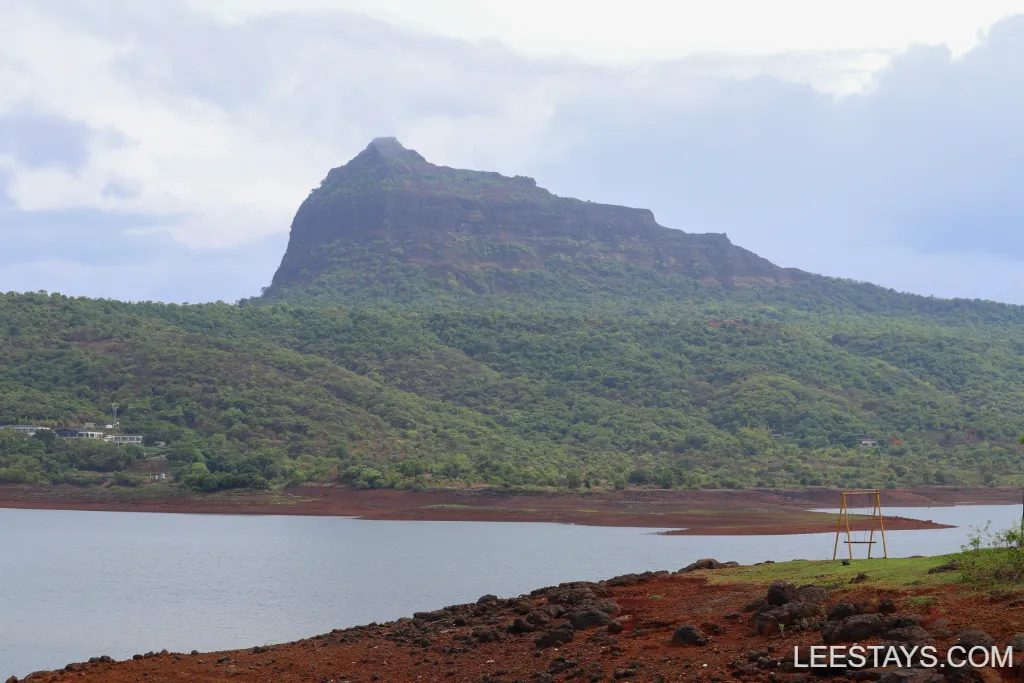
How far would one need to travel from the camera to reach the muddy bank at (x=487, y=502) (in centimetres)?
8069

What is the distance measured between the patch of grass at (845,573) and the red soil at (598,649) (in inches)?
20.5

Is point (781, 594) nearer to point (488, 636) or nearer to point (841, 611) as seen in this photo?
point (841, 611)

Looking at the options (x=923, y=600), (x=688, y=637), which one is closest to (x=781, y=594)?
(x=688, y=637)

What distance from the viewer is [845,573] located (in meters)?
21.2

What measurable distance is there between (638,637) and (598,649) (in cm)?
72

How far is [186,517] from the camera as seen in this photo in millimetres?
81500

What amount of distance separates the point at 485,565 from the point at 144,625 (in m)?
18.4

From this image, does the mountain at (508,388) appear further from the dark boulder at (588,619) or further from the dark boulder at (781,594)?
the dark boulder at (781,594)

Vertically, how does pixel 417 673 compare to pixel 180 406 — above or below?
below

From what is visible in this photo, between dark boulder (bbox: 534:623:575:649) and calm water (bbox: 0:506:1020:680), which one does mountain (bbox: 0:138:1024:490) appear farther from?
dark boulder (bbox: 534:623:575:649)

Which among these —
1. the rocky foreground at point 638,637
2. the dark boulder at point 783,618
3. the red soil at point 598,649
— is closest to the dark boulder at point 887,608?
the rocky foreground at point 638,637

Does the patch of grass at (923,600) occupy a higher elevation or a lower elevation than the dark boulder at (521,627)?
higher

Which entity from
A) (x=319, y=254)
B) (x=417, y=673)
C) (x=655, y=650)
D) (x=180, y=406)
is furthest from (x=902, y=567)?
(x=319, y=254)

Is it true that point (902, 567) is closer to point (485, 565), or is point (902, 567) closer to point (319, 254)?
point (485, 565)
